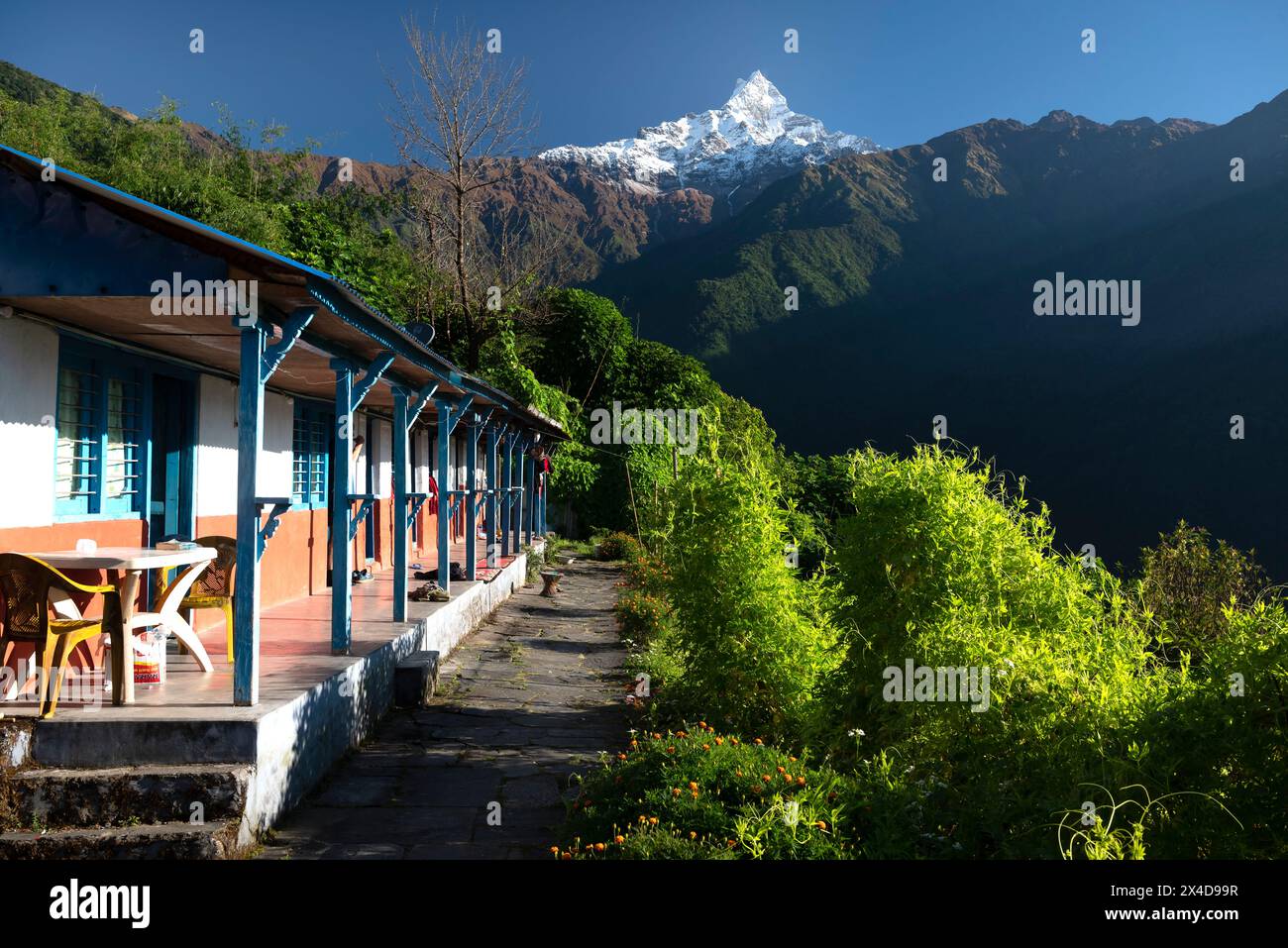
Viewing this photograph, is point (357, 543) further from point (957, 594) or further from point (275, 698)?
point (957, 594)

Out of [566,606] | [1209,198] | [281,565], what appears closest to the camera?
[281,565]

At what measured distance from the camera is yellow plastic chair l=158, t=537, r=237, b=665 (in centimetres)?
672

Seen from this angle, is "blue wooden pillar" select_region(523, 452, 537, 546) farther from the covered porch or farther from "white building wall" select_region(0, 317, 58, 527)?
"white building wall" select_region(0, 317, 58, 527)

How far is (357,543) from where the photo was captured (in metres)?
13.6

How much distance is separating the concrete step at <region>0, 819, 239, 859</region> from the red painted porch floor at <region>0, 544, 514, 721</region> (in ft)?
1.88

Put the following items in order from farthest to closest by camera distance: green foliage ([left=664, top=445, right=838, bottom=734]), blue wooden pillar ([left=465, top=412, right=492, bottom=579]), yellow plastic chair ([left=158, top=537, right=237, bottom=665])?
1. blue wooden pillar ([left=465, top=412, right=492, bottom=579])
2. yellow plastic chair ([left=158, top=537, right=237, bottom=665])
3. green foliage ([left=664, top=445, right=838, bottom=734])

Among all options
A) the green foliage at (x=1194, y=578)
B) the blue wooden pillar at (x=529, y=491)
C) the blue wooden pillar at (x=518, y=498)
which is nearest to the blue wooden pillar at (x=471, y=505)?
the blue wooden pillar at (x=518, y=498)

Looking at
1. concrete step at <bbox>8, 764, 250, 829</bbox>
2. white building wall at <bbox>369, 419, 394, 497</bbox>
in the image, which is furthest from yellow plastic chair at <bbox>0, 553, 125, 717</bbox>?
white building wall at <bbox>369, 419, 394, 497</bbox>

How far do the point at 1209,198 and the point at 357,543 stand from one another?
8918cm

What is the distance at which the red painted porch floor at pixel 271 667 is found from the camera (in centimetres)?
495

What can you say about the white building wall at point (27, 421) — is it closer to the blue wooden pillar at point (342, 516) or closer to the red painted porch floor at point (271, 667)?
the red painted porch floor at point (271, 667)

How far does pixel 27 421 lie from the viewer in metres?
5.61

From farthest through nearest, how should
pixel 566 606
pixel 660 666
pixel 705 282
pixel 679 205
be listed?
→ 1. pixel 679 205
2. pixel 705 282
3. pixel 566 606
4. pixel 660 666
